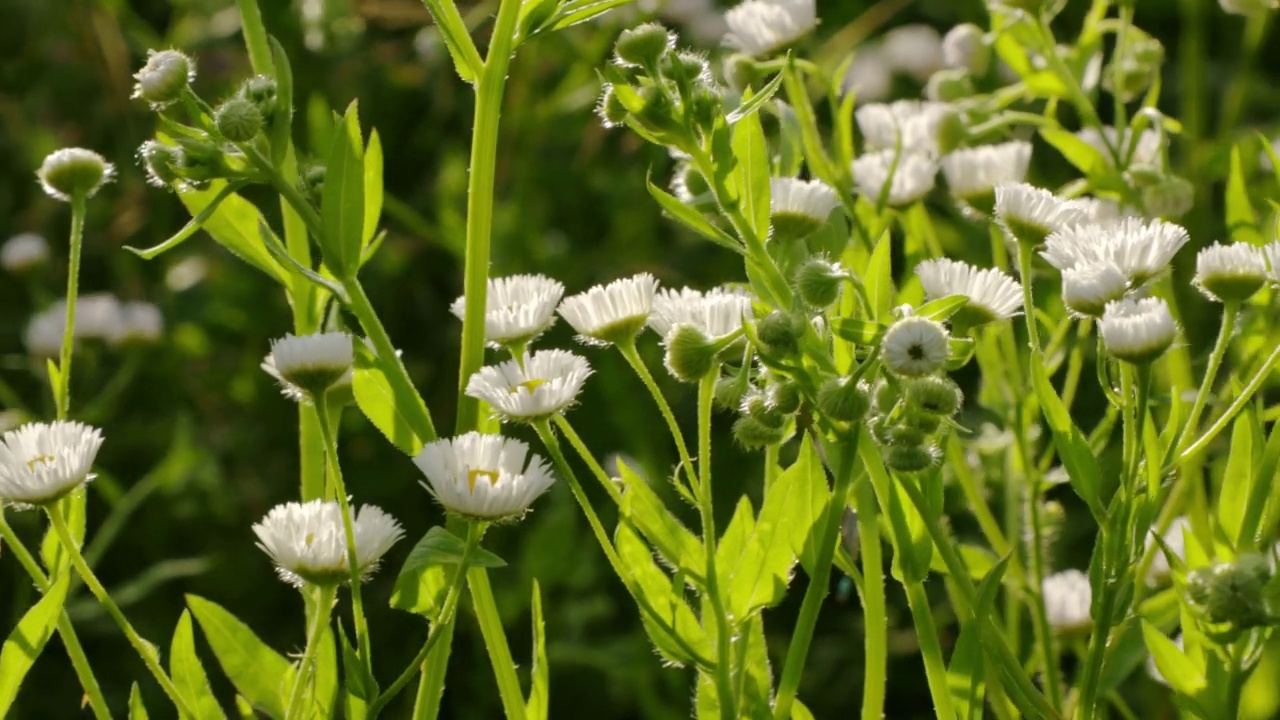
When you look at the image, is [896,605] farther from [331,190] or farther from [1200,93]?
[331,190]

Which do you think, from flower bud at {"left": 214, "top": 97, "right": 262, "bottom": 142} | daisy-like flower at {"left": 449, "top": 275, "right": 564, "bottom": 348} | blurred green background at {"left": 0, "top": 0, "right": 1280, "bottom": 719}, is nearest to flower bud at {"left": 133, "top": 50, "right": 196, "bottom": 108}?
flower bud at {"left": 214, "top": 97, "right": 262, "bottom": 142}

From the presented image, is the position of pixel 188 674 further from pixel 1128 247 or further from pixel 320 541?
pixel 1128 247

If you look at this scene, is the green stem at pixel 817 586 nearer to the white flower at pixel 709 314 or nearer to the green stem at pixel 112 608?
the white flower at pixel 709 314

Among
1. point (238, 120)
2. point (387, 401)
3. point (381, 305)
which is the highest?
point (238, 120)

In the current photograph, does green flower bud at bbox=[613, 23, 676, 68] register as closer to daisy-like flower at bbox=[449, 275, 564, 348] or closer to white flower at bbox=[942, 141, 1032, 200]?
daisy-like flower at bbox=[449, 275, 564, 348]

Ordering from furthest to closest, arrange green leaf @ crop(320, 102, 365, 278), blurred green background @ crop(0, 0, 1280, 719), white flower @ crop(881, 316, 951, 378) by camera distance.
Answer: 1. blurred green background @ crop(0, 0, 1280, 719)
2. green leaf @ crop(320, 102, 365, 278)
3. white flower @ crop(881, 316, 951, 378)

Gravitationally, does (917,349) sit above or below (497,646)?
above

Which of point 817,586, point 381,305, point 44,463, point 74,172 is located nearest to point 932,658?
point 817,586
